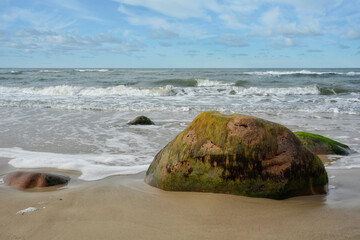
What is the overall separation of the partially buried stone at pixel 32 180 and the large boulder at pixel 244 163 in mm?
1283

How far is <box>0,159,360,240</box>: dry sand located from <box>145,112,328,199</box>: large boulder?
11cm

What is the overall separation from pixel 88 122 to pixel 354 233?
24.6 ft

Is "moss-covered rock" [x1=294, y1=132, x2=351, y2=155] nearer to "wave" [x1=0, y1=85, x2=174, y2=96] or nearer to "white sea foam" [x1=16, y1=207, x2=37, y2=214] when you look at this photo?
"white sea foam" [x1=16, y1=207, x2=37, y2=214]

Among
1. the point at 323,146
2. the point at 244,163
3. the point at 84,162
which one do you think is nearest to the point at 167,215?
the point at 244,163

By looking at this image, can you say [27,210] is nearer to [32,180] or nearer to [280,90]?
[32,180]

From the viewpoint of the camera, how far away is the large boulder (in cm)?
301

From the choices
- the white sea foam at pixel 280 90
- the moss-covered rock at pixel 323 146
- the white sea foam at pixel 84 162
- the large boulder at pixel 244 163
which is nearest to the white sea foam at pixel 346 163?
the moss-covered rock at pixel 323 146

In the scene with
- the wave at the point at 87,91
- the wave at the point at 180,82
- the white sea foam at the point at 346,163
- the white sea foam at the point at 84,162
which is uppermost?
the wave at the point at 180,82

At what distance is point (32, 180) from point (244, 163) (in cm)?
236

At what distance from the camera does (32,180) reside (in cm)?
342

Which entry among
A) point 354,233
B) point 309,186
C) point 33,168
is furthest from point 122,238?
point 33,168

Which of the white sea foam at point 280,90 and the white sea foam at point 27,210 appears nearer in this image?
the white sea foam at point 27,210

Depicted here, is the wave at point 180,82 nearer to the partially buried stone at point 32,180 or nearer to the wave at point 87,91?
the wave at point 87,91

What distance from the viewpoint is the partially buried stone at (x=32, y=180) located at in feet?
11.2
